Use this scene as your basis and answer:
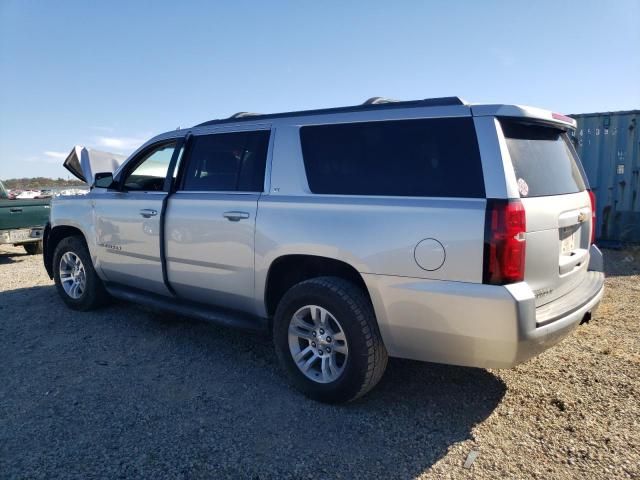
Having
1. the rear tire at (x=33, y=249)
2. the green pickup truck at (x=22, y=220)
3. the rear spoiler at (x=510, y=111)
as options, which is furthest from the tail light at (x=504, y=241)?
the rear tire at (x=33, y=249)

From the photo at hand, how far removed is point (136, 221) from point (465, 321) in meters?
3.19

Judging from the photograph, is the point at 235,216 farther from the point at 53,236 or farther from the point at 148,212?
the point at 53,236

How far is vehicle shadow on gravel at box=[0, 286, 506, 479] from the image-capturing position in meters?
2.64

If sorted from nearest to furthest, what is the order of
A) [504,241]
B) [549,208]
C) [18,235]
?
[504,241]
[549,208]
[18,235]

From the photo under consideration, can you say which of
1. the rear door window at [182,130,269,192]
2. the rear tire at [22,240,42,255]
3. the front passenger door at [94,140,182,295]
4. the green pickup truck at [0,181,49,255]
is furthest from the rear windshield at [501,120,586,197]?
the rear tire at [22,240,42,255]

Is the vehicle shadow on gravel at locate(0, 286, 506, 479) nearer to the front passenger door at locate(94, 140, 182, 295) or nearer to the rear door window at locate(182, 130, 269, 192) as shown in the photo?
the front passenger door at locate(94, 140, 182, 295)

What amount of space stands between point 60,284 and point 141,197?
191cm

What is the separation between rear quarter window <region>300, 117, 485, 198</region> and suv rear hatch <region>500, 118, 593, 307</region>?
0.26 m

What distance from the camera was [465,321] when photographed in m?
2.66

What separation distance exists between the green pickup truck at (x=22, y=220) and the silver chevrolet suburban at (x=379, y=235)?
601 cm

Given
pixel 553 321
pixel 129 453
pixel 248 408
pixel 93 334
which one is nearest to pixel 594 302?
pixel 553 321

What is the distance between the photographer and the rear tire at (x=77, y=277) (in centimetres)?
528

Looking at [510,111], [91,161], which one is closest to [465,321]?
[510,111]

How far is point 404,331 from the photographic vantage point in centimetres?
289
